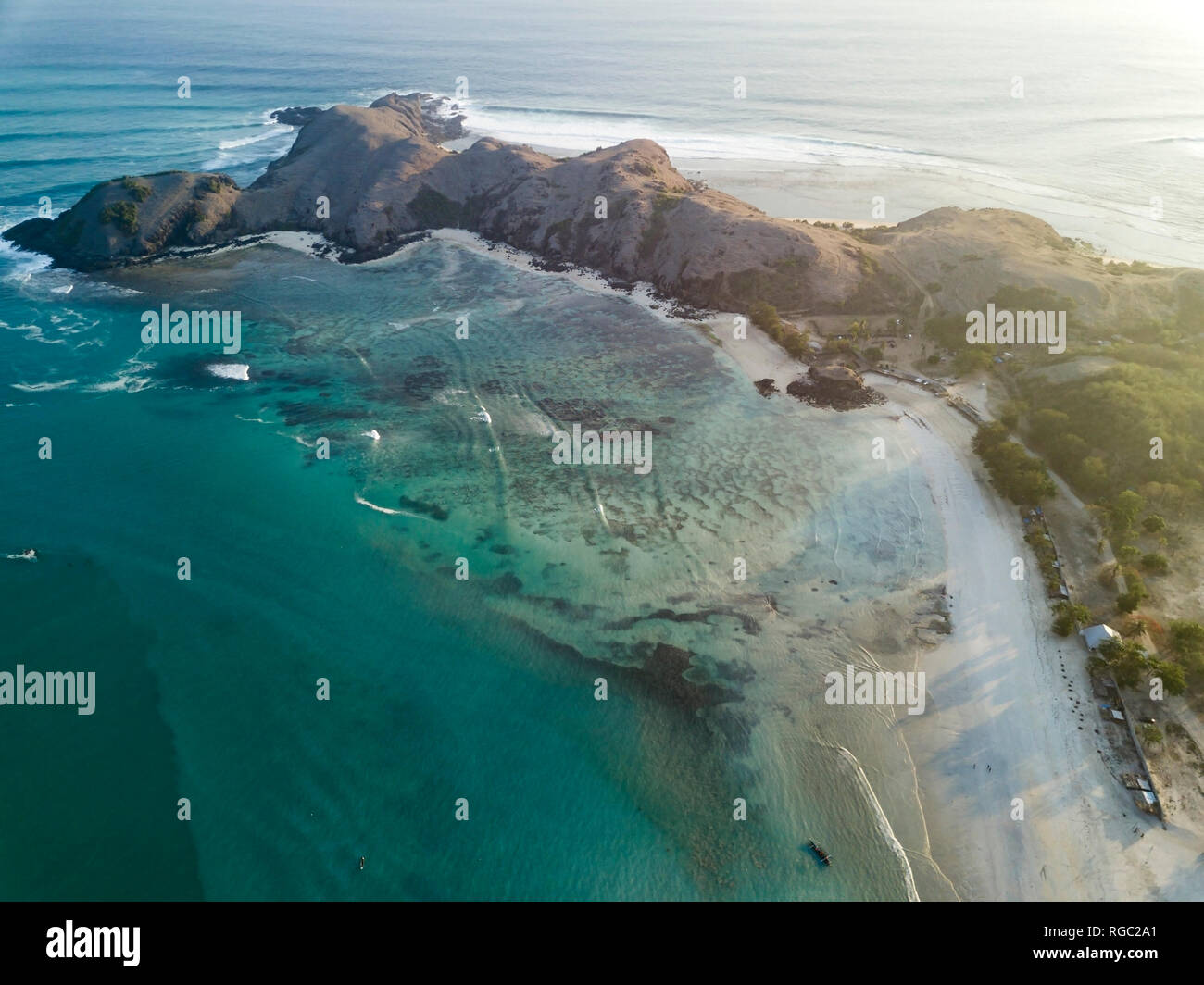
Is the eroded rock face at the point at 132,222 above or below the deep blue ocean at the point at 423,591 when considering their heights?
above

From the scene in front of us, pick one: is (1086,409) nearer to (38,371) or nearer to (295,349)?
(295,349)

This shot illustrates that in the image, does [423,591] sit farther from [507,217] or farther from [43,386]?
[507,217]

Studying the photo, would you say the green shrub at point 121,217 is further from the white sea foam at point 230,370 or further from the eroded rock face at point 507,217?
the white sea foam at point 230,370

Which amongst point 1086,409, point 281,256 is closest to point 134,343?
point 281,256

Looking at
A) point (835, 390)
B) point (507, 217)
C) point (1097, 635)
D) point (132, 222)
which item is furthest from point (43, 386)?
point (1097, 635)

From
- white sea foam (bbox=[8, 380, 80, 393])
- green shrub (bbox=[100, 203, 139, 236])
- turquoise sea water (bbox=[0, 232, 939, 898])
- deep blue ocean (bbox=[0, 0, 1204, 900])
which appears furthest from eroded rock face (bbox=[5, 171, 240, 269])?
white sea foam (bbox=[8, 380, 80, 393])

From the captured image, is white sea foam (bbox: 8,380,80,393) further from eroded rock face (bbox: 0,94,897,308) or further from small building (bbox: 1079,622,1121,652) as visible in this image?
small building (bbox: 1079,622,1121,652)

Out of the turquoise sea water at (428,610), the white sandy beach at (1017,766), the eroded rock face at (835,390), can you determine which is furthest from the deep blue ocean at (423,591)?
the white sandy beach at (1017,766)

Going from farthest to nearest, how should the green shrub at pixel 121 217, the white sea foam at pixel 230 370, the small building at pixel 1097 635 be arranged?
the green shrub at pixel 121 217 → the white sea foam at pixel 230 370 → the small building at pixel 1097 635
